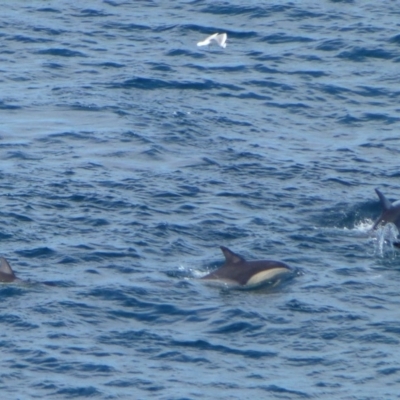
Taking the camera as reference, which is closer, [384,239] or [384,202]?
[384,239]

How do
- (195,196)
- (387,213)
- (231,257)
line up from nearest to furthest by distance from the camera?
(231,257)
(387,213)
(195,196)

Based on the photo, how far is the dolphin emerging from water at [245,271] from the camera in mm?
20875

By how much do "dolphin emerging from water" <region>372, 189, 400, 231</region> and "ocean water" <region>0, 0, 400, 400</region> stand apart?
56 cm

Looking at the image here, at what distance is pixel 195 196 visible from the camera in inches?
1003

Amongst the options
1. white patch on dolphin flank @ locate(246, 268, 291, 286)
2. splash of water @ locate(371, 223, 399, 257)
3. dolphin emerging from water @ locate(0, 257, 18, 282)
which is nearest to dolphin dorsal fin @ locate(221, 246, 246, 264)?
white patch on dolphin flank @ locate(246, 268, 291, 286)

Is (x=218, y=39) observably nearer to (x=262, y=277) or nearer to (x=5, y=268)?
(x=262, y=277)

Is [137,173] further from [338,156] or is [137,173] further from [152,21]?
[152,21]

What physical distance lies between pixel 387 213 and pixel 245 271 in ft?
13.5

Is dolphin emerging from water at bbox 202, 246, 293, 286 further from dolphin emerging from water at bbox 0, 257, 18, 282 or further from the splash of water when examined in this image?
dolphin emerging from water at bbox 0, 257, 18, 282

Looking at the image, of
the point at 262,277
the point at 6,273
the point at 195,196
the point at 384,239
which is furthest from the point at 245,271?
the point at 195,196

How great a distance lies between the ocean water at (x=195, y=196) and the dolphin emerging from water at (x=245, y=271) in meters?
0.25

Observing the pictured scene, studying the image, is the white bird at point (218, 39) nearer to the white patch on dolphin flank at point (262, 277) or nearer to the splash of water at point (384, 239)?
the splash of water at point (384, 239)

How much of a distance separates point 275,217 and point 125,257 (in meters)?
3.67

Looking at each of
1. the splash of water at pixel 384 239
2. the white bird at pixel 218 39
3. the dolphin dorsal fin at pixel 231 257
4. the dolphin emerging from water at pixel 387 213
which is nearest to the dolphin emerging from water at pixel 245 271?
the dolphin dorsal fin at pixel 231 257
